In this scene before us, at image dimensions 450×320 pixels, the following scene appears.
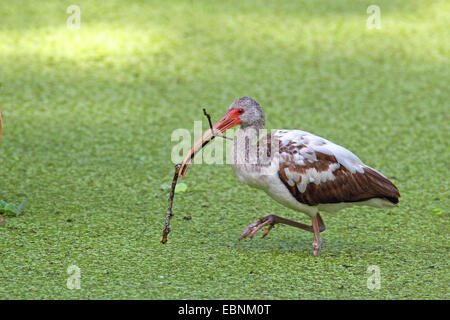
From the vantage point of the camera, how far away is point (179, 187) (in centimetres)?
379

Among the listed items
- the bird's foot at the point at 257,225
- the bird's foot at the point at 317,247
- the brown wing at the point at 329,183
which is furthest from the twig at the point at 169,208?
the bird's foot at the point at 317,247

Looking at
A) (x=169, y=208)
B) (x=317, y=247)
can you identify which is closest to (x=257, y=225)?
(x=317, y=247)

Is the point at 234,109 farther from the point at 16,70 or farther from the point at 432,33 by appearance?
the point at 432,33

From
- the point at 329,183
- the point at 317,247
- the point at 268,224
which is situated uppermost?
the point at 329,183

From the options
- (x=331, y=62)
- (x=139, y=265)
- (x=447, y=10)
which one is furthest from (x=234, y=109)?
(x=447, y=10)

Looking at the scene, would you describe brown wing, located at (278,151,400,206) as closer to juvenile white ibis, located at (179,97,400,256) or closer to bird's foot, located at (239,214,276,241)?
juvenile white ibis, located at (179,97,400,256)

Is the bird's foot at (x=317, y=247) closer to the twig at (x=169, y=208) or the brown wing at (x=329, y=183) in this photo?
the brown wing at (x=329, y=183)

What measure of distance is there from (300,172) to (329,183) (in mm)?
138

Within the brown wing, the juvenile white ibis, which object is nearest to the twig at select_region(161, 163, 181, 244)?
the juvenile white ibis

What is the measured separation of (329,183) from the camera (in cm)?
297

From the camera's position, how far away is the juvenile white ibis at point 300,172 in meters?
2.94

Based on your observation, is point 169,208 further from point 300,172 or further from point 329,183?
point 329,183

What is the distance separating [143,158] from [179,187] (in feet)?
1.47

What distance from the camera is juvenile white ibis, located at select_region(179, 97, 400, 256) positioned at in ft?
9.65
